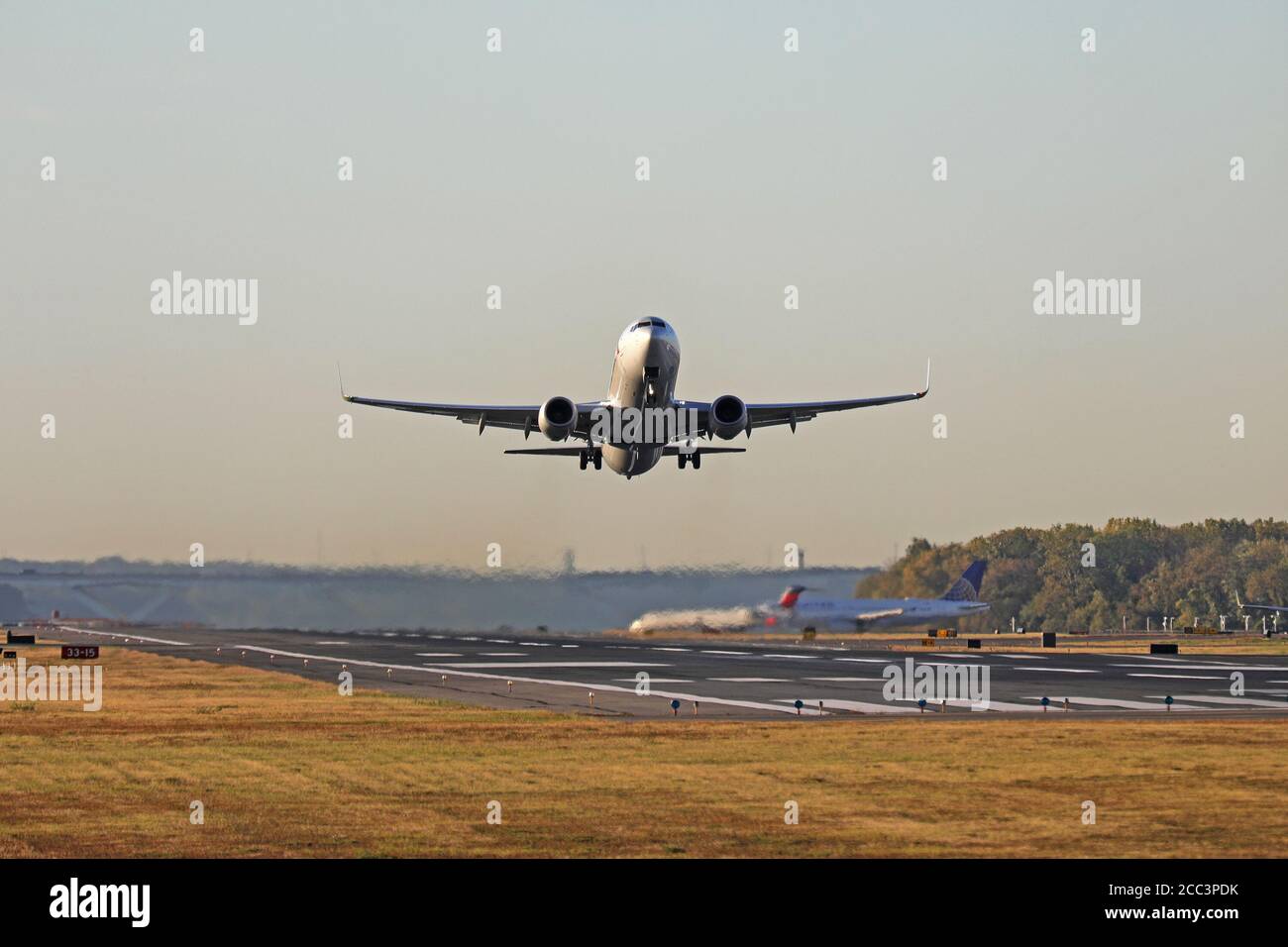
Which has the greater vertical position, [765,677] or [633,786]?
[633,786]

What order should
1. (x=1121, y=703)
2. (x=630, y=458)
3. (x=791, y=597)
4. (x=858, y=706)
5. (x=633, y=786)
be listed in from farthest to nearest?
(x=791, y=597) → (x=630, y=458) → (x=1121, y=703) → (x=858, y=706) → (x=633, y=786)

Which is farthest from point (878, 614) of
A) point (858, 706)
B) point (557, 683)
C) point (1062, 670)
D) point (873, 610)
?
point (858, 706)

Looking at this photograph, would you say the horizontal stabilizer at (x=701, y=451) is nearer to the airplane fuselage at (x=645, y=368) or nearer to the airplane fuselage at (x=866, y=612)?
the airplane fuselage at (x=645, y=368)

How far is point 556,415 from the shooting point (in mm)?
62500

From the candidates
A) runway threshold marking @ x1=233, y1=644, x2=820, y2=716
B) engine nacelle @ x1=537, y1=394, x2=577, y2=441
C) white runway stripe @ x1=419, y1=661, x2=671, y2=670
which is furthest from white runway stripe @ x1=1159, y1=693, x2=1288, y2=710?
white runway stripe @ x1=419, y1=661, x2=671, y2=670

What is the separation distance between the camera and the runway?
51.4 metres

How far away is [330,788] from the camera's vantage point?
32156 millimetres

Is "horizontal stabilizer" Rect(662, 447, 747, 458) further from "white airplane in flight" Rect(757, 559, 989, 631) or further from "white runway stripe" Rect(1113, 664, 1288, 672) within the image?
"white airplane in flight" Rect(757, 559, 989, 631)

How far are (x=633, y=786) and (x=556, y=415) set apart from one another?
3161 cm

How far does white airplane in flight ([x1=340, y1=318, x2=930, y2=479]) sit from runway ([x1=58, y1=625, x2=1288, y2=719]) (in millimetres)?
10081

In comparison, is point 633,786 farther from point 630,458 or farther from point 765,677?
point 630,458
